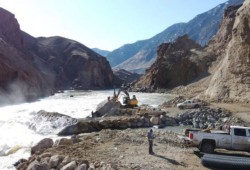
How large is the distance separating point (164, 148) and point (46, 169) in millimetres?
7260

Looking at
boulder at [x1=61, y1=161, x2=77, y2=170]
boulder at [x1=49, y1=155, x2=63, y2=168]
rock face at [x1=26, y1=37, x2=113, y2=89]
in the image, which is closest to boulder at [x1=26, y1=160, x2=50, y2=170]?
boulder at [x1=49, y1=155, x2=63, y2=168]

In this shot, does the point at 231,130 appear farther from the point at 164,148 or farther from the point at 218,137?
the point at 164,148

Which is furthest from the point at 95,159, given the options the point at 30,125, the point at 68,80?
the point at 68,80

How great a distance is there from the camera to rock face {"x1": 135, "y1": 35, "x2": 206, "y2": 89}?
11825 cm

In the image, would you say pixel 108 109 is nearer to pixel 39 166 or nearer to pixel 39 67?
pixel 39 166

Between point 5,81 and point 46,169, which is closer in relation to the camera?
point 46,169

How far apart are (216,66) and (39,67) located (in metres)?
75.8

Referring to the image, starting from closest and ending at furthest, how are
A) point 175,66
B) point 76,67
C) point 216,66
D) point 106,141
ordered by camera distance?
point 106,141 → point 216,66 → point 175,66 → point 76,67

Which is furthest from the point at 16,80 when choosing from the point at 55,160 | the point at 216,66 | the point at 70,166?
the point at 70,166

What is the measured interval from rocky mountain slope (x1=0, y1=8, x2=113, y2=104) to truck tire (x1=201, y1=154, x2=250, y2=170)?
201 ft

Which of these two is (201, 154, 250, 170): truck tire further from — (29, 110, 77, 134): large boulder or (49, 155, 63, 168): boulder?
(29, 110, 77, 134): large boulder

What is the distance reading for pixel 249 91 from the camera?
48250 mm

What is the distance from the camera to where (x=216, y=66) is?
10431cm

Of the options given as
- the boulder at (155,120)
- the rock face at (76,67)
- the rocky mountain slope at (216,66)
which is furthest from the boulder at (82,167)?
the rock face at (76,67)
